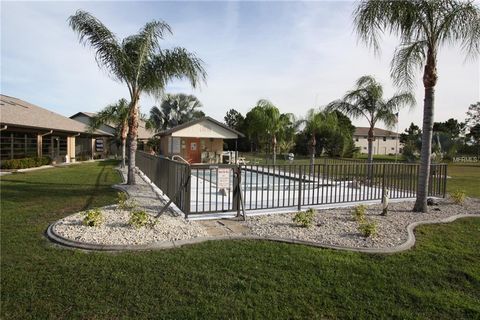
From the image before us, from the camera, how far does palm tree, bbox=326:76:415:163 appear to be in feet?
48.2

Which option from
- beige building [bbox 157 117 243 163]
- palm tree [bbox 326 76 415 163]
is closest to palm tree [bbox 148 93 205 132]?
beige building [bbox 157 117 243 163]

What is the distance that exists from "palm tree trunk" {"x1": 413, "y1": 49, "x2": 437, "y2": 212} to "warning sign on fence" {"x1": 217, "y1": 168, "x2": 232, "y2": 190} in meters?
4.85

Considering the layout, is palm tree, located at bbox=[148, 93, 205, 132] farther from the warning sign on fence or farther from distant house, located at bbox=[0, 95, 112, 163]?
the warning sign on fence

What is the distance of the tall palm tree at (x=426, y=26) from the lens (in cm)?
739

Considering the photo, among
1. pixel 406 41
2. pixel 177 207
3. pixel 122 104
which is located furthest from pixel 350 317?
pixel 122 104

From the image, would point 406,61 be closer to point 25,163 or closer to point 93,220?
point 93,220

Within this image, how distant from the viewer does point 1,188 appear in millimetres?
10859

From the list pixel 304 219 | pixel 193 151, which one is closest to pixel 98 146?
pixel 193 151

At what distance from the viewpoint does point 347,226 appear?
21.0 ft

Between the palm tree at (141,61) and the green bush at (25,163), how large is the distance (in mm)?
11396

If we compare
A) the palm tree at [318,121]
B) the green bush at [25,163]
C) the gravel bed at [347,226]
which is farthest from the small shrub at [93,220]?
the green bush at [25,163]

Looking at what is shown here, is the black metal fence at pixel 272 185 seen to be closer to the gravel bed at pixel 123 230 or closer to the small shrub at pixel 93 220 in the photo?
the gravel bed at pixel 123 230

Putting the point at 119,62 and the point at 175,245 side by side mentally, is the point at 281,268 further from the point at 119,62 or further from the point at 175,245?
the point at 119,62

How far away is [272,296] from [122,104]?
23.1 metres
